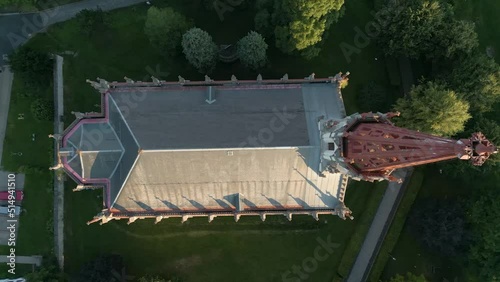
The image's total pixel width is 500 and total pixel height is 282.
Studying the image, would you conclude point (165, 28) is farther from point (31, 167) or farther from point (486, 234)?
point (486, 234)

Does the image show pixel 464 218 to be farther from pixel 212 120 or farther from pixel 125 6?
pixel 125 6

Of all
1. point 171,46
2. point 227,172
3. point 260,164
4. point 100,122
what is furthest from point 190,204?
point 171,46

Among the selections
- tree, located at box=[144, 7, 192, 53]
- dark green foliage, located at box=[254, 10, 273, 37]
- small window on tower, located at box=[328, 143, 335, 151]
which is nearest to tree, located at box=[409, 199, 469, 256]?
small window on tower, located at box=[328, 143, 335, 151]

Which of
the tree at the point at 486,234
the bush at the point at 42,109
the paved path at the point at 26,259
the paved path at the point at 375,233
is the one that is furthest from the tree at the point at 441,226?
the paved path at the point at 26,259

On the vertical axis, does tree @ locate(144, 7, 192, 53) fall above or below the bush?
above

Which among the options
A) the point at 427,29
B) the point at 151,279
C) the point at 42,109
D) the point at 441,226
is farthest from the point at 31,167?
the point at 441,226

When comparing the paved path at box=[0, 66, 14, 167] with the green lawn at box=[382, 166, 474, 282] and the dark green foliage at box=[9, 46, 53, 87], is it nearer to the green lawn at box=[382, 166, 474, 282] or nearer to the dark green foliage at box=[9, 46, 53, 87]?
the dark green foliage at box=[9, 46, 53, 87]
